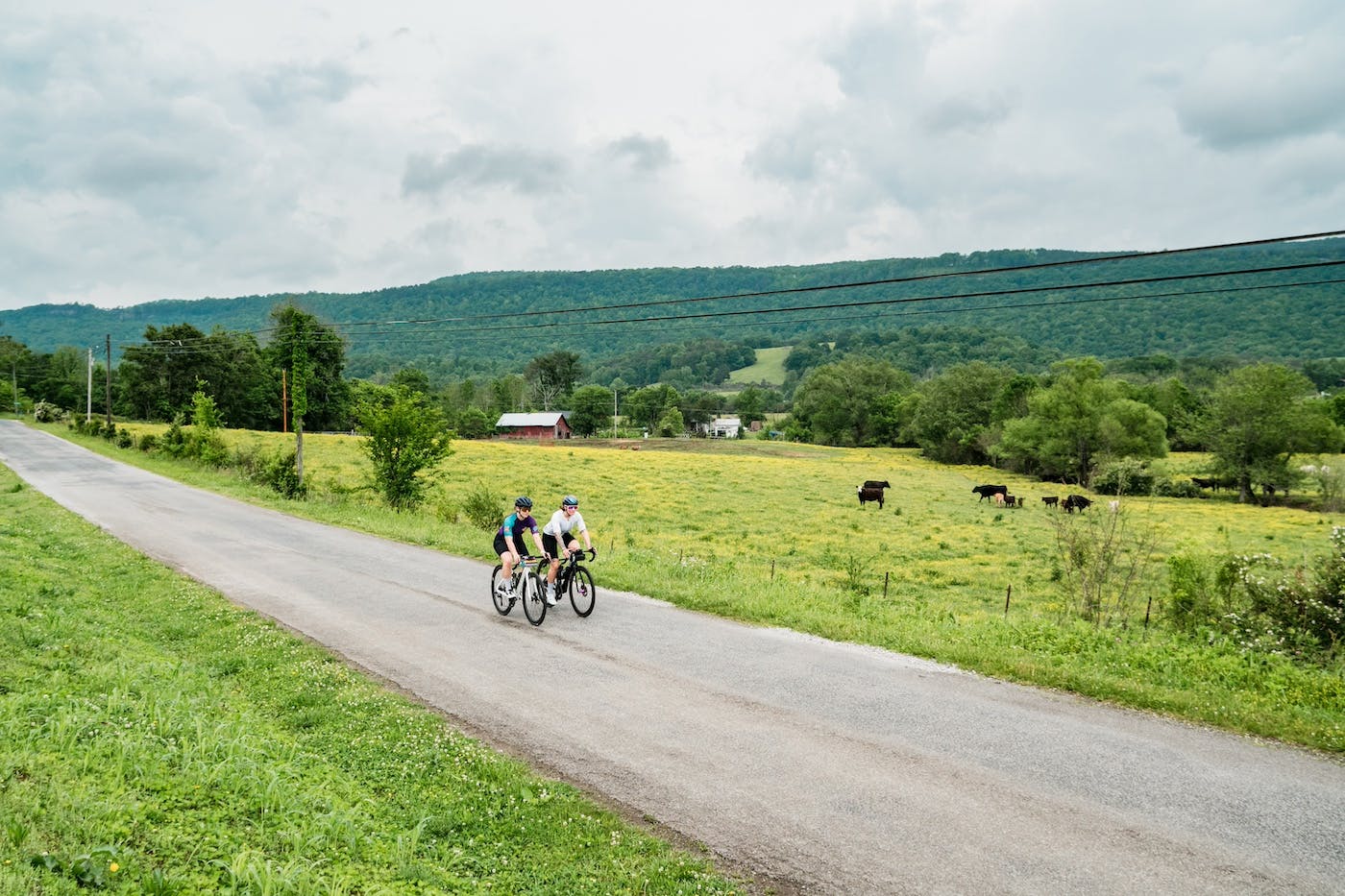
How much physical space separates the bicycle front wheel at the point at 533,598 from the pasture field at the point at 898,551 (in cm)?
162

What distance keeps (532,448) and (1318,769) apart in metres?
72.1

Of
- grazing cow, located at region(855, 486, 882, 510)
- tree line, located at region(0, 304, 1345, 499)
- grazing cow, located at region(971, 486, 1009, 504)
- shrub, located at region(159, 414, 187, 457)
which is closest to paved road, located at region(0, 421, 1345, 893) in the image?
tree line, located at region(0, 304, 1345, 499)

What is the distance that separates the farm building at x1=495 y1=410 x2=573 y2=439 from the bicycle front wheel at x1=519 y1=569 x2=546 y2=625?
10430 centimetres

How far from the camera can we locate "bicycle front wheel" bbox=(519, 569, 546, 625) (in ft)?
44.1

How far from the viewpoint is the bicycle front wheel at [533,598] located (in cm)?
1344

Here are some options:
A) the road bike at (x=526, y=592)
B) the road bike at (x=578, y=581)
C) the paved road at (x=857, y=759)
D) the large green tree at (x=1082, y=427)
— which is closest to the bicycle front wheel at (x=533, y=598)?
the road bike at (x=526, y=592)

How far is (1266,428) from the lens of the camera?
61062 millimetres

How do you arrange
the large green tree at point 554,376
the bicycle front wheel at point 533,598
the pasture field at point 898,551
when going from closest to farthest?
the pasture field at point 898,551 < the bicycle front wheel at point 533,598 < the large green tree at point 554,376

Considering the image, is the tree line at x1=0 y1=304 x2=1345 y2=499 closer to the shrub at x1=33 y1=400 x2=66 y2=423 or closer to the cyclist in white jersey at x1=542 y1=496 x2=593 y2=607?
the shrub at x1=33 y1=400 x2=66 y2=423

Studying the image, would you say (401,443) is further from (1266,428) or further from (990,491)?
(1266,428)

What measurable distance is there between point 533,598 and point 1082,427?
68.9m

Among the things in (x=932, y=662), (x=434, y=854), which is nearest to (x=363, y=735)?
(x=434, y=854)

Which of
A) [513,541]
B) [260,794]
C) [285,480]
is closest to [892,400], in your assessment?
[285,480]

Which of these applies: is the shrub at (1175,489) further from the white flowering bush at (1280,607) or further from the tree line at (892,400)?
the white flowering bush at (1280,607)
